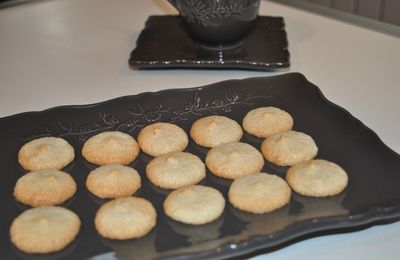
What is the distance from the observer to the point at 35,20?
1.63 m

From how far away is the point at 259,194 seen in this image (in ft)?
2.72

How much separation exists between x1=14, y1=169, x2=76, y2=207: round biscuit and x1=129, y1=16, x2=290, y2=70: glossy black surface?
1.53ft

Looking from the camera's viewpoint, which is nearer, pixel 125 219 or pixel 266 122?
pixel 125 219

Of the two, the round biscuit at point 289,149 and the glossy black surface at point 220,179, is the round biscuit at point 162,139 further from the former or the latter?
the round biscuit at point 289,149

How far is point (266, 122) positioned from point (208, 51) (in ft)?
1.17

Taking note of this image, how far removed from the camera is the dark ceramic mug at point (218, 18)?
122cm

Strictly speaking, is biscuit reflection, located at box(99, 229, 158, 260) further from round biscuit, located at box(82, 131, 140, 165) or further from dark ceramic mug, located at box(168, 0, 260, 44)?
dark ceramic mug, located at box(168, 0, 260, 44)

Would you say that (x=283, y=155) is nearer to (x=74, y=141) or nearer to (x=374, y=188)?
(x=374, y=188)

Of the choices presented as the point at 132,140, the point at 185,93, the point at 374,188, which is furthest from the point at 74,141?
the point at 374,188

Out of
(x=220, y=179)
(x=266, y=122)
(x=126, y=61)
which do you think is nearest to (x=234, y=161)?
(x=220, y=179)

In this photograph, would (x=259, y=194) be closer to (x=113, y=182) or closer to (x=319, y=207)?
(x=319, y=207)

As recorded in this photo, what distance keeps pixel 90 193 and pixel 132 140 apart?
15 centimetres

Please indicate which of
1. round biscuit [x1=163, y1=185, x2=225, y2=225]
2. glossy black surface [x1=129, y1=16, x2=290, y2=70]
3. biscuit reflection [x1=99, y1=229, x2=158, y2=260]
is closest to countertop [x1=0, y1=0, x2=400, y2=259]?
glossy black surface [x1=129, y1=16, x2=290, y2=70]

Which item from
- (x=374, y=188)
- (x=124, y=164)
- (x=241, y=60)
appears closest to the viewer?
(x=374, y=188)
